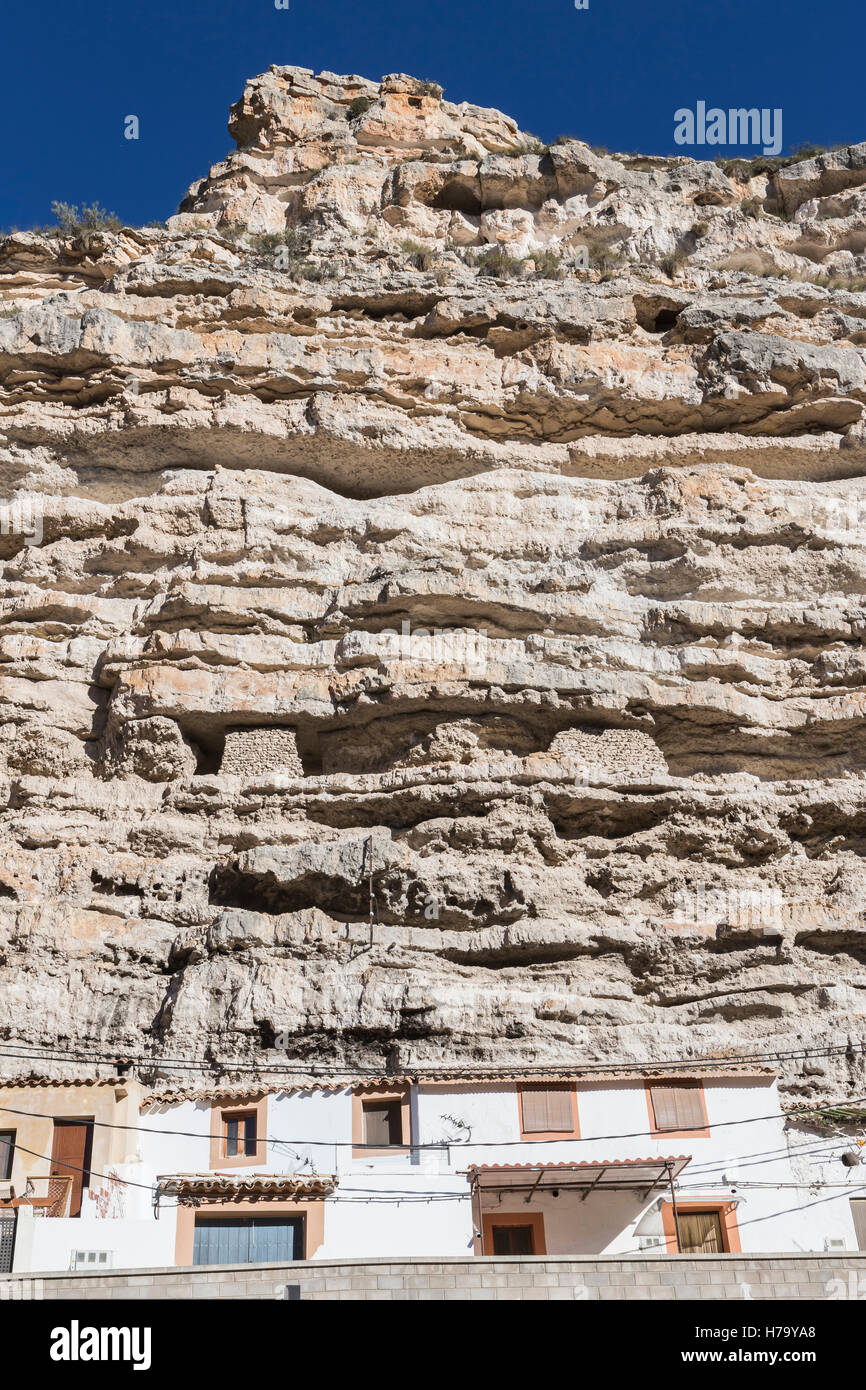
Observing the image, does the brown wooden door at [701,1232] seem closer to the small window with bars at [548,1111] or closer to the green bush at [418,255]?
the small window with bars at [548,1111]

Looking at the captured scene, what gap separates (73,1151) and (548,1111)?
475cm

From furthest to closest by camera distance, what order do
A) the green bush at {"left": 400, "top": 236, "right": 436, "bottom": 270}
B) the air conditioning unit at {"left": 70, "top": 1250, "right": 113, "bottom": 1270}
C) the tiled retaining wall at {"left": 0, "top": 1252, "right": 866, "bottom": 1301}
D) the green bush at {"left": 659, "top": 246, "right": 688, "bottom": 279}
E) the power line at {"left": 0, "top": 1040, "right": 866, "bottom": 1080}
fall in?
1. the green bush at {"left": 659, "top": 246, "right": 688, "bottom": 279}
2. the green bush at {"left": 400, "top": 236, "right": 436, "bottom": 270}
3. the power line at {"left": 0, "top": 1040, "right": 866, "bottom": 1080}
4. the air conditioning unit at {"left": 70, "top": 1250, "right": 113, "bottom": 1270}
5. the tiled retaining wall at {"left": 0, "top": 1252, "right": 866, "bottom": 1301}

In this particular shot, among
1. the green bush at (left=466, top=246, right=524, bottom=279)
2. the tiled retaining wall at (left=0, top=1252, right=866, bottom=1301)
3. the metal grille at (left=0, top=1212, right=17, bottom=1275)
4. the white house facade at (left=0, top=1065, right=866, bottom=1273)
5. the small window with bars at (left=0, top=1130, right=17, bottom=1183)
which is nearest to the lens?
the tiled retaining wall at (left=0, top=1252, right=866, bottom=1301)

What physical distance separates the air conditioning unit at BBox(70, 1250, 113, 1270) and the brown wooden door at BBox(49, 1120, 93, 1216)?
631mm

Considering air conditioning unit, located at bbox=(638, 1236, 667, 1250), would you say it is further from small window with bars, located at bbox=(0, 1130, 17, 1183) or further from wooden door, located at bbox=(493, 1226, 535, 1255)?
small window with bars, located at bbox=(0, 1130, 17, 1183)

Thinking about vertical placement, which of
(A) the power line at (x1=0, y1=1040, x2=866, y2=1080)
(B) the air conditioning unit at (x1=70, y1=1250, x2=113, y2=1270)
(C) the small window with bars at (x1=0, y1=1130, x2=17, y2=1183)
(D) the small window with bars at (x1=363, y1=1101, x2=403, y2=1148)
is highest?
(A) the power line at (x1=0, y1=1040, x2=866, y2=1080)

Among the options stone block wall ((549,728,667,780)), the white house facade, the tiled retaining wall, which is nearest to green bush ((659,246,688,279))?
stone block wall ((549,728,667,780))

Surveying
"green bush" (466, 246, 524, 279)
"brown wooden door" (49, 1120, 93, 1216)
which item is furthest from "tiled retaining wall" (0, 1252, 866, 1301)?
"green bush" (466, 246, 524, 279)

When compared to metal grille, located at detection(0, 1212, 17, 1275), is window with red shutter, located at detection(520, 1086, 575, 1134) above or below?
above

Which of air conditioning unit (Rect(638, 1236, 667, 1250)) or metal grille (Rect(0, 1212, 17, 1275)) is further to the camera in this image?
air conditioning unit (Rect(638, 1236, 667, 1250))

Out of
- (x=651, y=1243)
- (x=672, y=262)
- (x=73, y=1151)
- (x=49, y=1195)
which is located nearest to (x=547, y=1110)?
(x=651, y=1243)

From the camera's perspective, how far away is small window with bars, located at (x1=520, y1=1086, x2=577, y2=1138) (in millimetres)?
13234

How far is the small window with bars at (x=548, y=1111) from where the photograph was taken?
1323 centimetres
